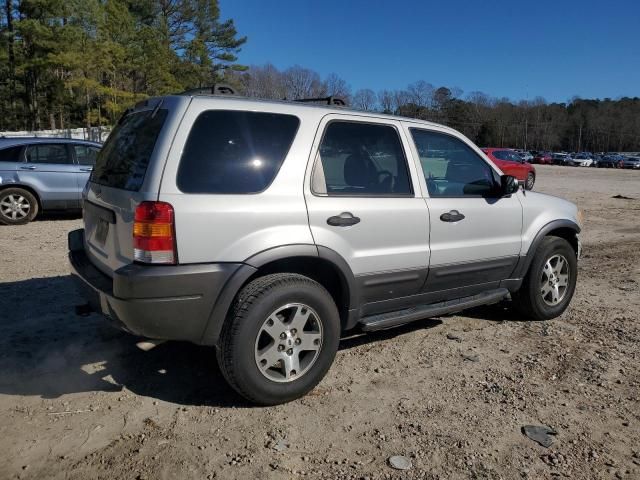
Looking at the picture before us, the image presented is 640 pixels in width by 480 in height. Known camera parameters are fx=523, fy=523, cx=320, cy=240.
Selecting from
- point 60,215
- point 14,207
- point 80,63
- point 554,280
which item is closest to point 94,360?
point 554,280

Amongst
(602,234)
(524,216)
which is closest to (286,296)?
(524,216)

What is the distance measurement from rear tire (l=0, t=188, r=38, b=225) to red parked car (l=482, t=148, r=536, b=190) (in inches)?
687

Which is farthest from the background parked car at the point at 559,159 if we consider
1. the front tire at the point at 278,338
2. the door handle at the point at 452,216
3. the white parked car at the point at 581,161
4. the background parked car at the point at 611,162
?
the front tire at the point at 278,338

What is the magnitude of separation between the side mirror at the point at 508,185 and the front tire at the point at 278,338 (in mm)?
1906

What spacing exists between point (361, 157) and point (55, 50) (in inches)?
1438

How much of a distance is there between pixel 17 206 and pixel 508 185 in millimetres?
8614

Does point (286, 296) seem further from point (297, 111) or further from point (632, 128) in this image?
point (632, 128)

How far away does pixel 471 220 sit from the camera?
13.5ft

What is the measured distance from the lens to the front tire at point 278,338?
3.05 meters

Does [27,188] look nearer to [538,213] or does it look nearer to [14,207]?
[14,207]

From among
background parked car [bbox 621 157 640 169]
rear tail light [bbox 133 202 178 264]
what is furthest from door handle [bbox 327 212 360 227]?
background parked car [bbox 621 157 640 169]

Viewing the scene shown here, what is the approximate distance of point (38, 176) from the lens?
947 centimetres

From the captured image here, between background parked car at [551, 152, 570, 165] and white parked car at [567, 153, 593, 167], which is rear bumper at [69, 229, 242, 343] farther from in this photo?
background parked car at [551, 152, 570, 165]

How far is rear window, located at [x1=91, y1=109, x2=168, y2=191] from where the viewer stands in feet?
9.96
